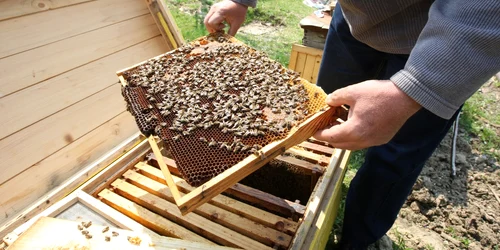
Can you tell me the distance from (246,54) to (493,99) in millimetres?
4813

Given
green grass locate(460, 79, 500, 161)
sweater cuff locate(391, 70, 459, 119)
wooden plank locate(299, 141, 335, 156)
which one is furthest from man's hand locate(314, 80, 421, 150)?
green grass locate(460, 79, 500, 161)

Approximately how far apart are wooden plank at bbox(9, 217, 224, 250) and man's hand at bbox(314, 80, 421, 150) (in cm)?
92

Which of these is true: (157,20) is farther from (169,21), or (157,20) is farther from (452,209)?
(452,209)

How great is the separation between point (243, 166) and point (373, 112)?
65cm

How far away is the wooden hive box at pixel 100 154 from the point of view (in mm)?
2057

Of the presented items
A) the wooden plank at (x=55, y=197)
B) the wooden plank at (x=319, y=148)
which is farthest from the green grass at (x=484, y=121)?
the wooden plank at (x=55, y=197)

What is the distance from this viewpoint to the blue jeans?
2.15 metres

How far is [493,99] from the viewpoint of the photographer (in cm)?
529

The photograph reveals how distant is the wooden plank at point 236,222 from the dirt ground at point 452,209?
1.61 meters

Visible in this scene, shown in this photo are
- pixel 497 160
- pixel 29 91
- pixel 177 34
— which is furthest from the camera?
pixel 497 160

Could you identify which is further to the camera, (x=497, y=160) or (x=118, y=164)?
(x=497, y=160)

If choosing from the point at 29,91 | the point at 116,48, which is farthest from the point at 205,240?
the point at 116,48

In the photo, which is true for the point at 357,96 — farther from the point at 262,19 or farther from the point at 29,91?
the point at 262,19

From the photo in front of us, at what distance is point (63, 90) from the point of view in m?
2.98
